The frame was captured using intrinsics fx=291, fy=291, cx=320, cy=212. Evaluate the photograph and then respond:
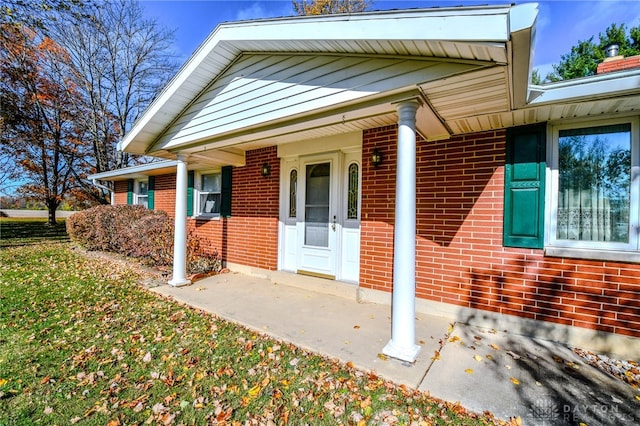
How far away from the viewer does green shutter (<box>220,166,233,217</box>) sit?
21.4 feet

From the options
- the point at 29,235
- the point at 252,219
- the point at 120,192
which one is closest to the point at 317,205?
the point at 252,219

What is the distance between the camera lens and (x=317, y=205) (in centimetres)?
525

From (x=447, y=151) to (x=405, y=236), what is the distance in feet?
5.74

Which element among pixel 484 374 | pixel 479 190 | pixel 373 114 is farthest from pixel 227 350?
pixel 479 190

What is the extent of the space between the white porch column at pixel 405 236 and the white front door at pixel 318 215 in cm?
216

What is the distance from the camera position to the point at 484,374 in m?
2.63

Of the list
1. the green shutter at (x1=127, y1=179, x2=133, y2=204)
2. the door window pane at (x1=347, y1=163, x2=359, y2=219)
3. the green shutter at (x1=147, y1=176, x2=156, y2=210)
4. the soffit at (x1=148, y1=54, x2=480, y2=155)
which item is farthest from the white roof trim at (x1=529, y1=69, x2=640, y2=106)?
the green shutter at (x1=127, y1=179, x2=133, y2=204)

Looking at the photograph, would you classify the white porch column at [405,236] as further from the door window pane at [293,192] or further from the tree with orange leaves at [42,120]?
the tree with orange leaves at [42,120]

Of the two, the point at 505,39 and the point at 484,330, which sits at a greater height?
the point at 505,39

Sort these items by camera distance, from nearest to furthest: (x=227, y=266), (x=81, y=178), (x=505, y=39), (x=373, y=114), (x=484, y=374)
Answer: (x=505, y=39), (x=484, y=374), (x=373, y=114), (x=227, y=266), (x=81, y=178)

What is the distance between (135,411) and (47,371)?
4.12 ft

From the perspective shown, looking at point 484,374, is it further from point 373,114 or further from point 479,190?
point 373,114

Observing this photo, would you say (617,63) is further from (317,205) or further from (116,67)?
(116,67)

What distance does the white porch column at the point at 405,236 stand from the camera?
9.24 feet
